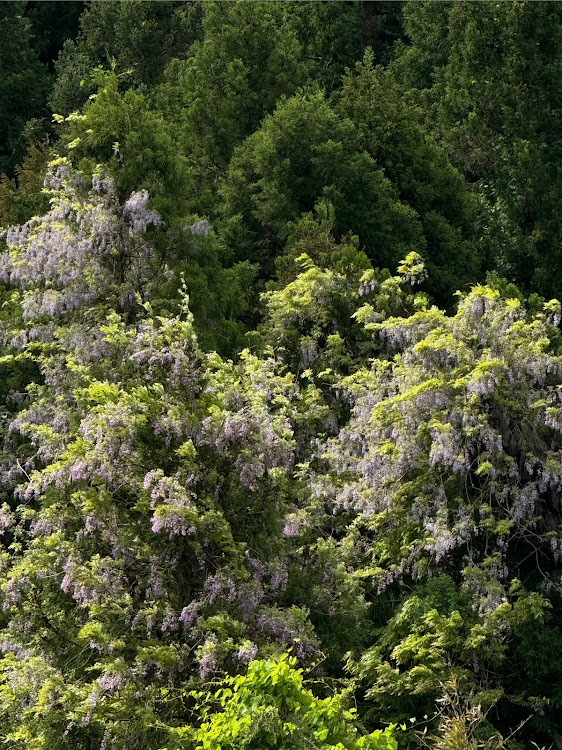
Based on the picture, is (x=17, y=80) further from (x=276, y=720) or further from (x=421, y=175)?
(x=276, y=720)

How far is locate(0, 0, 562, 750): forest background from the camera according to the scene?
41.3ft

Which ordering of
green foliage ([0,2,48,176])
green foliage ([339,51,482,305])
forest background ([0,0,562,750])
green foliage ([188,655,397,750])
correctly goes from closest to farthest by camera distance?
green foliage ([188,655,397,750]) → forest background ([0,0,562,750]) → green foliage ([339,51,482,305]) → green foliage ([0,2,48,176])

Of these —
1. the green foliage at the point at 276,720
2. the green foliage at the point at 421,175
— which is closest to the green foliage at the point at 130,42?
the green foliage at the point at 421,175

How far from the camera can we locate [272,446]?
44.0 ft

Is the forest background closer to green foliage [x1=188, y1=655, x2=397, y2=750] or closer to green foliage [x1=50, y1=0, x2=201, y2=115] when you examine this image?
green foliage [x1=188, y1=655, x2=397, y2=750]

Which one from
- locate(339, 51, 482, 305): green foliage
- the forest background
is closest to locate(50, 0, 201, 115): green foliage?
the forest background

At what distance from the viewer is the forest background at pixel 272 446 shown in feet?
41.3

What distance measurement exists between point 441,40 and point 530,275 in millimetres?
9221

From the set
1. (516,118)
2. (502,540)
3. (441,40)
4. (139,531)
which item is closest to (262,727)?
(139,531)

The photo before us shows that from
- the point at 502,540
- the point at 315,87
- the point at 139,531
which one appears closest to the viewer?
the point at 139,531

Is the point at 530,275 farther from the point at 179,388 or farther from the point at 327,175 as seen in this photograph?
the point at 179,388

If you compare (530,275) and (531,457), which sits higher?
(531,457)

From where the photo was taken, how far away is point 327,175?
2530 cm

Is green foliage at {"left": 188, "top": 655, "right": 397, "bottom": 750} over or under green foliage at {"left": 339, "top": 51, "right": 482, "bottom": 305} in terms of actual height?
over
